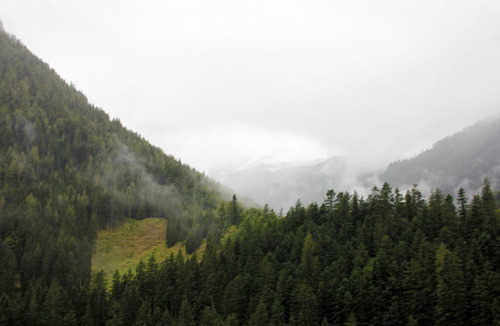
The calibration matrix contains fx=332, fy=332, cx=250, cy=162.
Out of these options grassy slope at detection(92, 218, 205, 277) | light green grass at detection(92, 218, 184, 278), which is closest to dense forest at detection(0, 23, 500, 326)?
grassy slope at detection(92, 218, 205, 277)

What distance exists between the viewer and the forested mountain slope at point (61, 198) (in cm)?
9931

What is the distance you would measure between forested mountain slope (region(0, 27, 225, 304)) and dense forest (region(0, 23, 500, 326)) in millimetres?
678

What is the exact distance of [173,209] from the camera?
546 ft

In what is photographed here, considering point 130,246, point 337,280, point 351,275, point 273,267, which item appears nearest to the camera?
point 351,275

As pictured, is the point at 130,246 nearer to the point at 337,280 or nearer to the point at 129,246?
the point at 129,246

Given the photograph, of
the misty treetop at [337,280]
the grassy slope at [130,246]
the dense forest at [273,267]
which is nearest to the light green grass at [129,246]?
the grassy slope at [130,246]

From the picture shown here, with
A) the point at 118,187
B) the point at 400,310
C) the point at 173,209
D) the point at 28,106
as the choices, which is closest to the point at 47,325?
the point at 400,310

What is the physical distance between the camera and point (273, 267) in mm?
85750

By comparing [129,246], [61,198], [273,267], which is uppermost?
[61,198]

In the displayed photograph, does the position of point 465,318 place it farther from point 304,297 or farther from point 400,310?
point 304,297

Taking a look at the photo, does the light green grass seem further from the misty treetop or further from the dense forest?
the misty treetop

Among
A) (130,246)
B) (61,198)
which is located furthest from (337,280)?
(61,198)

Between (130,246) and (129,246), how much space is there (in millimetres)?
415

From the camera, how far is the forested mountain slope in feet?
326
